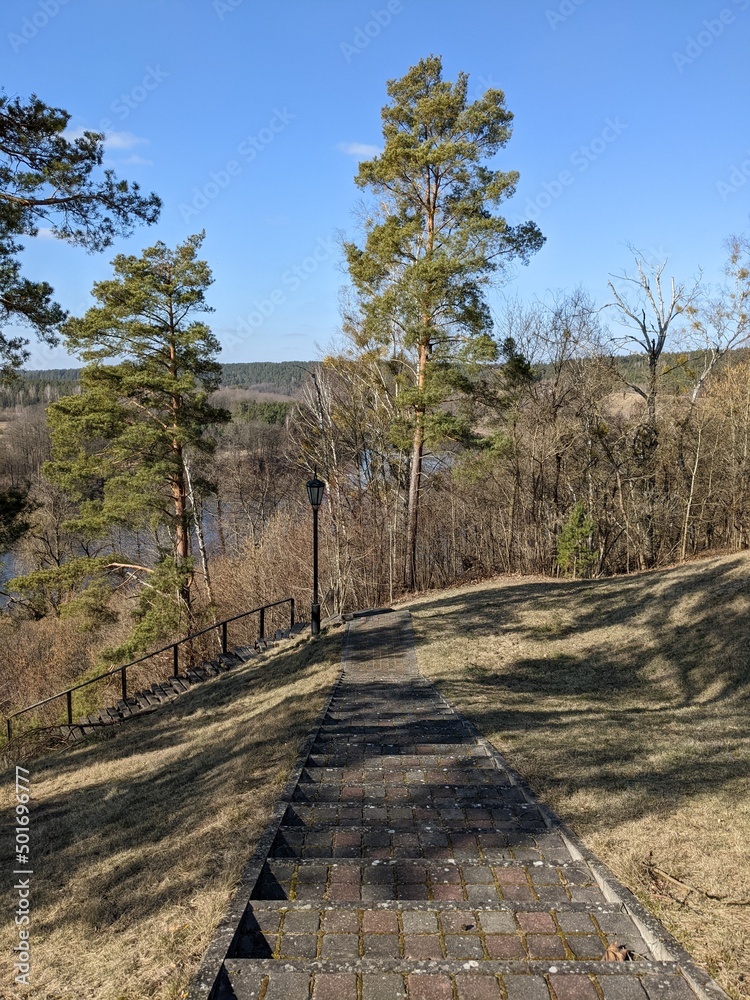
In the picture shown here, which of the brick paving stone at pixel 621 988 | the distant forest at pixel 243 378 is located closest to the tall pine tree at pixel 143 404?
the brick paving stone at pixel 621 988

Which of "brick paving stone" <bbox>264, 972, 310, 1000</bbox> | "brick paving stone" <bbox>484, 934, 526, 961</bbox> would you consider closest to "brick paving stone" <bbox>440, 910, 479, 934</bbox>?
"brick paving stone" <bbox>484, 934, 526, 961</bbox>

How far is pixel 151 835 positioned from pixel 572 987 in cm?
378

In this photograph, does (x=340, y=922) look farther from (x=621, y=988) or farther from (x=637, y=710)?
(x=637, y=710)

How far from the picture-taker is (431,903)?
345 cm

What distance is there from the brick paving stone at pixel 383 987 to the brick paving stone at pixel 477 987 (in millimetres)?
249

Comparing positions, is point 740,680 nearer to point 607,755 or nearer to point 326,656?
point 607,755

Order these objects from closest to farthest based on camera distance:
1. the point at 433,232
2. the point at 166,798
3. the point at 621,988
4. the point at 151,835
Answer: the point at 621,988 < the point at 151,835 < the point at 166,798 < the point at 433,232

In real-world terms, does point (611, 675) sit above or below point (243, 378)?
below

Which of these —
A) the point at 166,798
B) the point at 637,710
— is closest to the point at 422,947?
the point at 166,798

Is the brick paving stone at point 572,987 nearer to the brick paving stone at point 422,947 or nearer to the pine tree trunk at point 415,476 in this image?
the brick paving stone at point 422,947

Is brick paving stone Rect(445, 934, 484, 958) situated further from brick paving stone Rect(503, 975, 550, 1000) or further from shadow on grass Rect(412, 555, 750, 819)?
shadow on grass Rect(412, 555, 750, 819)

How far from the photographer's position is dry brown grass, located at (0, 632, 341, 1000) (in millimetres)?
3363

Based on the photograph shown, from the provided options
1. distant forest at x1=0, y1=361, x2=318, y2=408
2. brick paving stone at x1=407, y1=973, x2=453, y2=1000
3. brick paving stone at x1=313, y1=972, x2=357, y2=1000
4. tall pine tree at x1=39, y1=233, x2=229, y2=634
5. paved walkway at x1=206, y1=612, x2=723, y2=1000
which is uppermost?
distant forest at x1=0, y1=361, x2=318, y2=408

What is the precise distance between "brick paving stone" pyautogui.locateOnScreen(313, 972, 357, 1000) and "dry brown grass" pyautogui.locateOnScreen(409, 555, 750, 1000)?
164 cm
